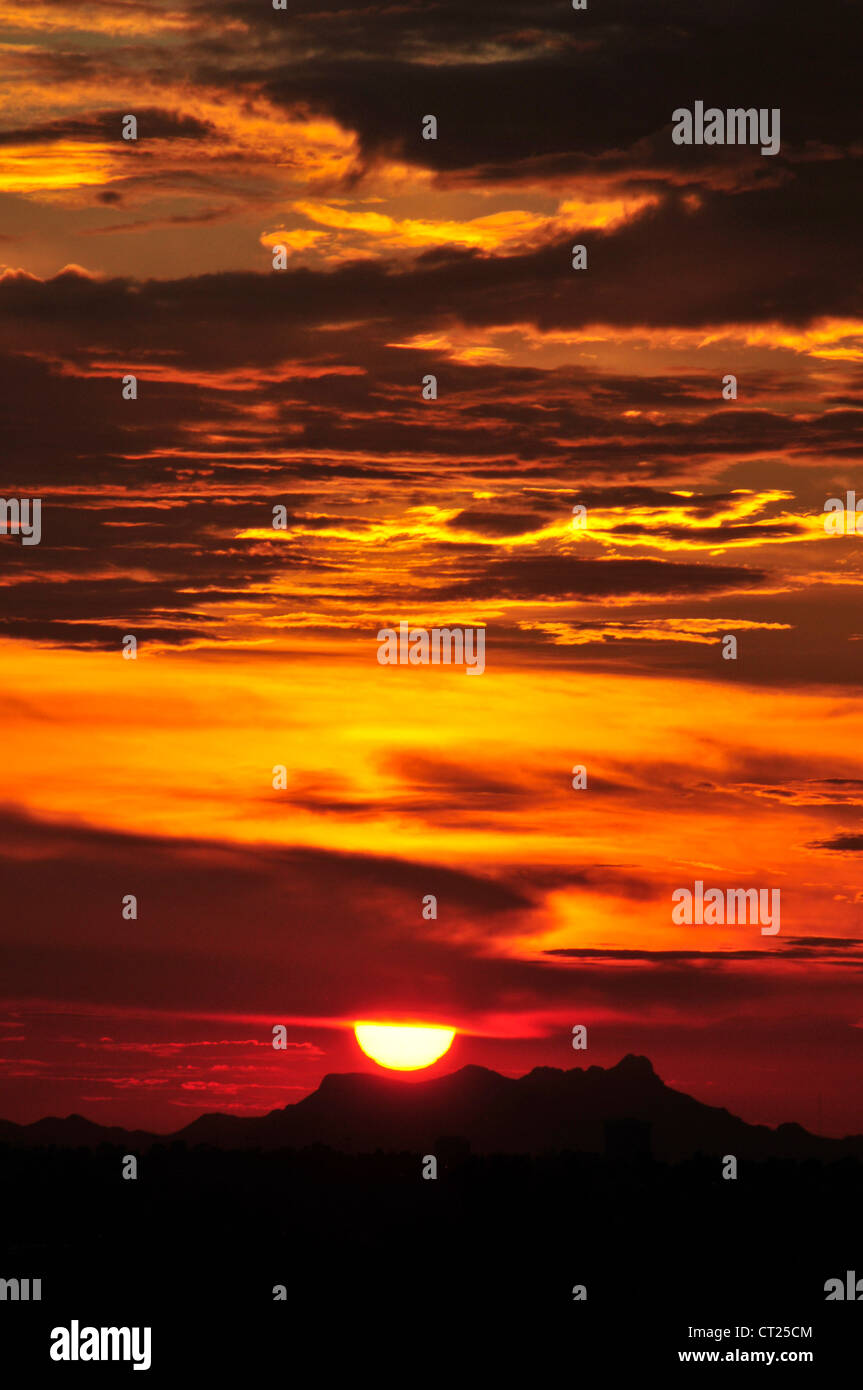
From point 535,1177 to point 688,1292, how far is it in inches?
1630
